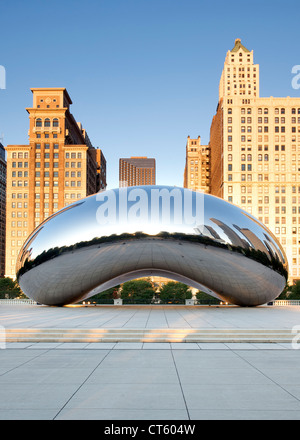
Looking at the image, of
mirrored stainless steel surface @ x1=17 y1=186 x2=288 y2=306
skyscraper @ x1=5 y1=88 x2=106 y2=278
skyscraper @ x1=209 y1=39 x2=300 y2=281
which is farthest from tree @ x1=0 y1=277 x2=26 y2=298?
skyscraper @ x1=209 y1=39 x2=300 y2=281

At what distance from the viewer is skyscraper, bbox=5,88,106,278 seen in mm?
98750

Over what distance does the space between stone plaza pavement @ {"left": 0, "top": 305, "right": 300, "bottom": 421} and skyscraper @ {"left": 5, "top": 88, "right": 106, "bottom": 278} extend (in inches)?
3648

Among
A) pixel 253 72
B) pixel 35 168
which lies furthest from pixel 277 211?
pixel 35 168

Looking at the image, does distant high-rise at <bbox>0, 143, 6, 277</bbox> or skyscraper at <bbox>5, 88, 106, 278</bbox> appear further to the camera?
distant high-rise at <bbox>0, 143, 6, 277</bbox>

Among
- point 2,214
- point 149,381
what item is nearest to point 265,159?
point 2,214

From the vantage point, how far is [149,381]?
5.82 metres

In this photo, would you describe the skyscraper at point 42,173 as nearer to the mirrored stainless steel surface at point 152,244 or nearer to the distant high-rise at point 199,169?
the distant high-rise at point 199,169

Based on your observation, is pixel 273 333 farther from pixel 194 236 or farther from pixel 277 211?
pixel 277 211

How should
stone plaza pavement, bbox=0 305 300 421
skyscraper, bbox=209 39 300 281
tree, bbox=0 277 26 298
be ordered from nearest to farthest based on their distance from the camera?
stone plaza pavement, bbox=0 305 300 421 < tree, bbox=0 277 26 298 < skyscraper, bbox=209 39 300 281

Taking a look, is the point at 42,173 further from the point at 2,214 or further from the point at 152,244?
the point at 152,244

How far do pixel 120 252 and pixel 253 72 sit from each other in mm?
109737

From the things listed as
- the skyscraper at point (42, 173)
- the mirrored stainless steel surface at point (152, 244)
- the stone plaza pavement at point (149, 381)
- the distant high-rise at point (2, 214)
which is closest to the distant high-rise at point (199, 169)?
the skyscraper at point (42, 173)

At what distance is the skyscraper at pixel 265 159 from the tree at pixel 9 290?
2455 inches

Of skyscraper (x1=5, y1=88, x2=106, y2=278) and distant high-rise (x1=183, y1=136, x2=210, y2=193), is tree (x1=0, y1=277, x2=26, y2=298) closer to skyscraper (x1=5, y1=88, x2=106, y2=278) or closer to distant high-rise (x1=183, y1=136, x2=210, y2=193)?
skyscraper (x1=5, y1=88, x2=106, y2=278)
